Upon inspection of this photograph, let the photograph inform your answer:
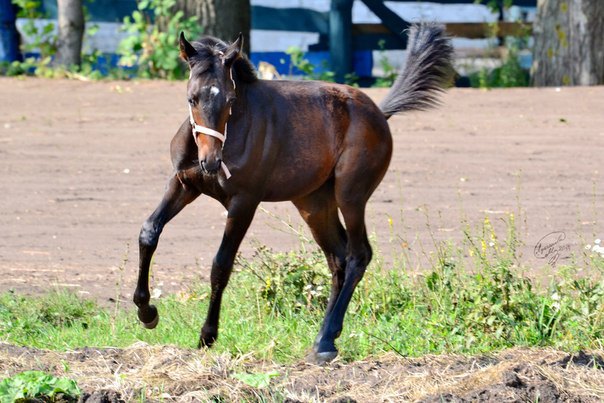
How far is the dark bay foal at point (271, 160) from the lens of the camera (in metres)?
5.64

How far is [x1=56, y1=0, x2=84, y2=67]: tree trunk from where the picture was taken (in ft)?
49.2

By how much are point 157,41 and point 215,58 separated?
30.0ft

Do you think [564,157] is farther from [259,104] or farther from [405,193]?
[259,104]

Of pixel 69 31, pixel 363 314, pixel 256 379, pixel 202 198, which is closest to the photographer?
pixel 256 379

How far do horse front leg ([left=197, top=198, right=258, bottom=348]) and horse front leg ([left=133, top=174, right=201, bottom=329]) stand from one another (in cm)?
24

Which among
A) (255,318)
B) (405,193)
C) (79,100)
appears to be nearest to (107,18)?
(79,100)

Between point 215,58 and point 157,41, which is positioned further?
point 157,41

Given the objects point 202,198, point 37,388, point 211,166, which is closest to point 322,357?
point 211,166

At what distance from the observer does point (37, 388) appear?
4918 mm

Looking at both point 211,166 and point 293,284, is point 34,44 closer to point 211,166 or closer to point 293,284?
point 293,284

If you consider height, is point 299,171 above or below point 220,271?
above

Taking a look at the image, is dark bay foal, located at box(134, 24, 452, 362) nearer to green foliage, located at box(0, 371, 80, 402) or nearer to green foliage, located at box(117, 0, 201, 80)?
green foliage, located at box(0, 371, 80, 402)

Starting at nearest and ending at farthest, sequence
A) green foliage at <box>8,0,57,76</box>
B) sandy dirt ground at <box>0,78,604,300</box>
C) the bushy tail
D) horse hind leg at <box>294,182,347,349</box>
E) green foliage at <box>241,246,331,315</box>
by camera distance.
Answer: horse hind leg at <box>294,182,347,349</box>, the bushy tail, green foliage at <box>241,246,331,315</box>, sandy dirt ground at <box>0,78,604,300</box>, green foliage at <box>8,0,57,76</box>

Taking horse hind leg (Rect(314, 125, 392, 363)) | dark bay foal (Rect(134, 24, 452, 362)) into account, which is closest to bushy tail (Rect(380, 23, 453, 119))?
dark bay foal (Rect(134, 24, 452, 362))
